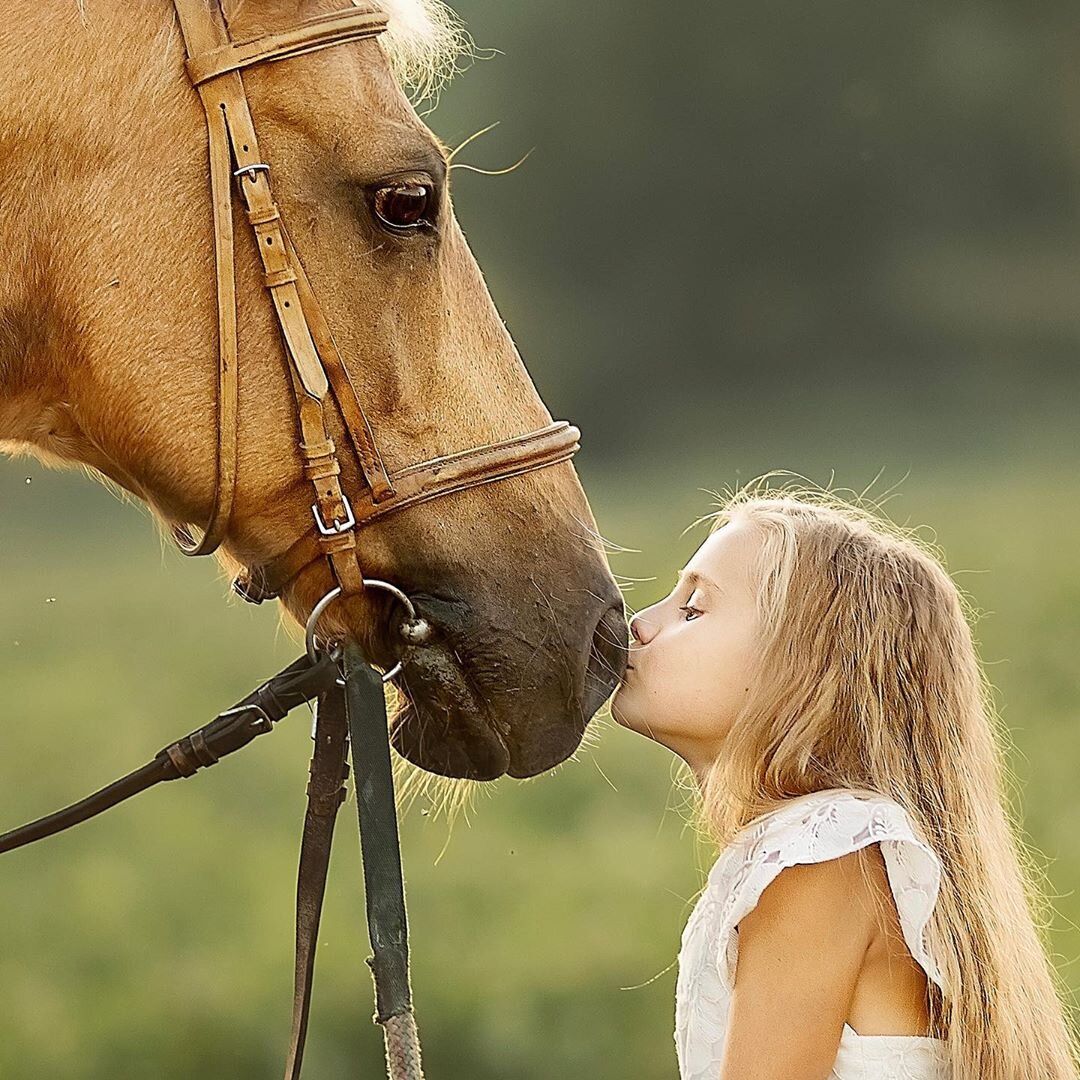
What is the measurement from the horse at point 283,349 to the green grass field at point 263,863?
194cm

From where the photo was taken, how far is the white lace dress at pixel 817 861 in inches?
55.4

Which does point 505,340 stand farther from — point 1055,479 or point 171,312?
point 1055,479

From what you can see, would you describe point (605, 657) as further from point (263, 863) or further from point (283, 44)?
point (263, 863)

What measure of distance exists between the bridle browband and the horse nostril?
0.18 metres

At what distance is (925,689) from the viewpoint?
1572 millimetres

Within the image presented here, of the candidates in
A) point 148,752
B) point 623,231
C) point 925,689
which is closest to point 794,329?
point 623,231

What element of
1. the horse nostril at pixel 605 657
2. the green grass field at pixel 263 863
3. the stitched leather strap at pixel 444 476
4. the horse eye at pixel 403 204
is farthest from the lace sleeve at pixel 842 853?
the green grass field at pixel 263 863

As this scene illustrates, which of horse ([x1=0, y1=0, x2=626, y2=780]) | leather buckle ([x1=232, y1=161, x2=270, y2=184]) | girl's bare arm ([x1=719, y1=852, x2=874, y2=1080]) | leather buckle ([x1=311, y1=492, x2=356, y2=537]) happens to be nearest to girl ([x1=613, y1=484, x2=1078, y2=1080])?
girl's bare arm ([x1=719, y1=852, x2=874, y2=1080])

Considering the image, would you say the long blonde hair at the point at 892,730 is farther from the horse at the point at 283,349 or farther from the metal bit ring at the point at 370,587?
the metal bit ring at the point at 370,587

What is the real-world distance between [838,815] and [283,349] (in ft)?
2.21

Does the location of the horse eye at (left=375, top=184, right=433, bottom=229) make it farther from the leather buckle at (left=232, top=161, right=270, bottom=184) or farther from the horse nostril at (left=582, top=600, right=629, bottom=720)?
the horse nostril at (left=582, top=600, right=629, bottom=720)

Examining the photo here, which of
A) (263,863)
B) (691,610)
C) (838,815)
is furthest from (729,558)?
(263,863)

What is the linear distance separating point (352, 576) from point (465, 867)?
11.3ft

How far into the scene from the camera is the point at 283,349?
140 centimetres
